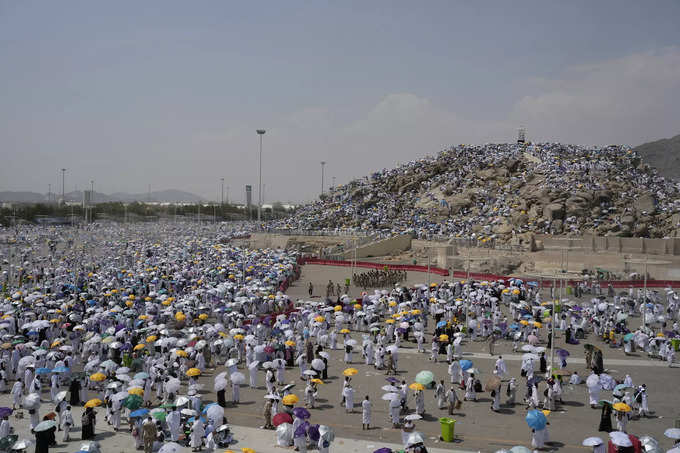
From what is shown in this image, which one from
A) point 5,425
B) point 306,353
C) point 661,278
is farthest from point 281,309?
point 661,278

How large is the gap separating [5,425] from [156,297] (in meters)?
13.7

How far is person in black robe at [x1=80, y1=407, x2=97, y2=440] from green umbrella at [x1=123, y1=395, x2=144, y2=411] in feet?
2.44

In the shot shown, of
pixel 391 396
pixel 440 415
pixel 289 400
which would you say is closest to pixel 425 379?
pixel 440 415

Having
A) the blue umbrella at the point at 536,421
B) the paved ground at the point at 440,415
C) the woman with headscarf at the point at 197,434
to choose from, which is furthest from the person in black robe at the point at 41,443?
the blue umbrella at the point at 536,421

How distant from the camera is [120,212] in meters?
124

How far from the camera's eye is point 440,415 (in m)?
13.3

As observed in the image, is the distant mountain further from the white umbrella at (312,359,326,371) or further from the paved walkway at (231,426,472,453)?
the paved walkway at (231,426,472,453)

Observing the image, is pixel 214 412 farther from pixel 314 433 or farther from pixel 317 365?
pixel 317 365

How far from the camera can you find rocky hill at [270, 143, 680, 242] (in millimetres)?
48719

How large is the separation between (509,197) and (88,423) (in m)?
51.7

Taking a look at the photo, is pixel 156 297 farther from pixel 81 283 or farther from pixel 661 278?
pixel 661 278

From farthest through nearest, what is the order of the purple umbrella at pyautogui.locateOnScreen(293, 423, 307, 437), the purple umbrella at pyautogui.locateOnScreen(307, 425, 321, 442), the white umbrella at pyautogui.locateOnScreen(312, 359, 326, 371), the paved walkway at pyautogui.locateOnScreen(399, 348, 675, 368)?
the paved walkway at pyautogui.locateOnScreen(399, 348, 675, 368)
the white umbrella at pyautogui.locateOnScreen(312, 359, 326, 371)
the purple umbrella at pyautogui.locateOnScreen(293, 423, 307, 437)
the purple umbrella at pyautogui.locateOnScreen(307, 425, 321, 442)

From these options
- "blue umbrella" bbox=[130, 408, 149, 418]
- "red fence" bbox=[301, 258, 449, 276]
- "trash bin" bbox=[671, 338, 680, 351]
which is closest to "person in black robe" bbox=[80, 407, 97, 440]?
"blue umbrella" bbox=[130, 408, 149, 418]

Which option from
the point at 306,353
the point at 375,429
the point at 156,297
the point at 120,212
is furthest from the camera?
the point at 120,212
